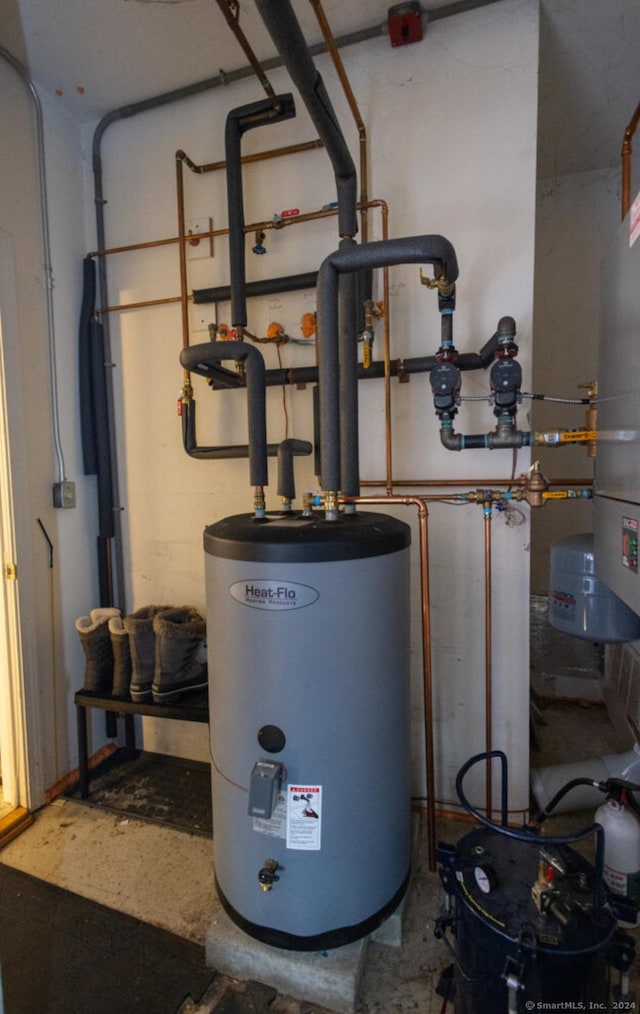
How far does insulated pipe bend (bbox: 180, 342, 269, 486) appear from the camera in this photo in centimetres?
117

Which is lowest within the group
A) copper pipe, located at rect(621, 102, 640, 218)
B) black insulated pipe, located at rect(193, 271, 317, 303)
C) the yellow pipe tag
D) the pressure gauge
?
the pressure gauge

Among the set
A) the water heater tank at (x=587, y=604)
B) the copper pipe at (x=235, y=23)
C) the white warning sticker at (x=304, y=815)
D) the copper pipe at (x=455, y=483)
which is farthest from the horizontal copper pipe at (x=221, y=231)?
the white warning sticker at (x=304, y=815)

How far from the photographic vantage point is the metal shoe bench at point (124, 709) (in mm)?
1526

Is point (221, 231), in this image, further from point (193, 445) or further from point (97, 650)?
point (97, 650)

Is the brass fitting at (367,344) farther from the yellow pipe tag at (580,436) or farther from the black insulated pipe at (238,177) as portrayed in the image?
the yellow pipe tag at (580,436)

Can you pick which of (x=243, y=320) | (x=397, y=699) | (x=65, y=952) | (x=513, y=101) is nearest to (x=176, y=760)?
(x=65, y=952)

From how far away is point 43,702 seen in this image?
1.66 metres

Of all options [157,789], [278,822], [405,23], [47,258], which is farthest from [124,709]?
[405,23]

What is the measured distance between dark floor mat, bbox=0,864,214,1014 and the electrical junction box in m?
2.69

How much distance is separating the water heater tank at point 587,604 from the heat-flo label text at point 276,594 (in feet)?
2.90

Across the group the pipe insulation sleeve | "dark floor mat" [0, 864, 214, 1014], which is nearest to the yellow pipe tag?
"dark floor mat" [0, 864, 214, 1014]

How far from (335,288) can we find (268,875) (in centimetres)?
127

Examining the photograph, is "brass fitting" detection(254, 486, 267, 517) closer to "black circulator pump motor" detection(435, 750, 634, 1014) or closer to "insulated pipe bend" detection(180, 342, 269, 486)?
"insulated pipe bend" detection(180, 342, 269, 486)

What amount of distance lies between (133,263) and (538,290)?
195 centimetres
